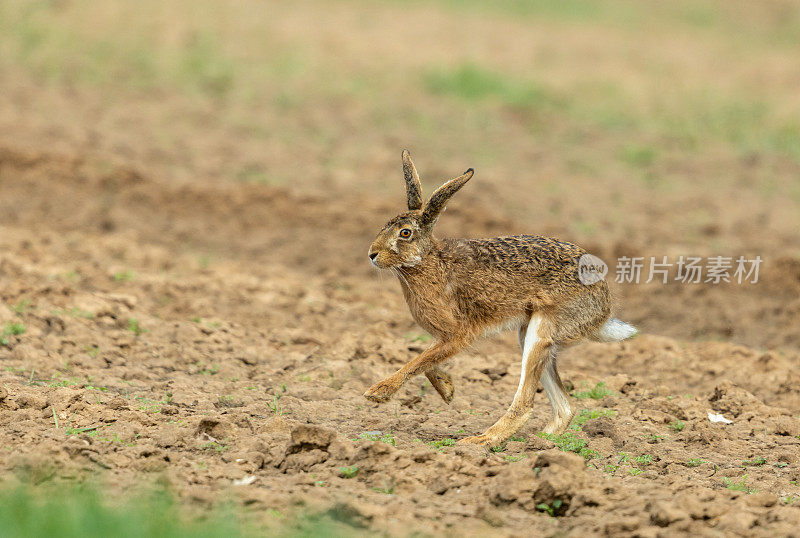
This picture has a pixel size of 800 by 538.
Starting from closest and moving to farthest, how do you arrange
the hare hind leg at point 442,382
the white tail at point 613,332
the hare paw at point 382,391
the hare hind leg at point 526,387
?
the hare paw at point 382,391
the hare hind leg at point 526,387
the hare hind leg at point 442,382
the white tail at point 613,332

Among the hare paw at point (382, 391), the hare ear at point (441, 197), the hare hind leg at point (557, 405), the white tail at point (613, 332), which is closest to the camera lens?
the hare paw at point (382, 391)

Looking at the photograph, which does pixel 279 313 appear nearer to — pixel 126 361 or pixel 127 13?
pixel 126 361

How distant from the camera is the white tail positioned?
734cm

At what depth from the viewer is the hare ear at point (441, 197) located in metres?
6.83

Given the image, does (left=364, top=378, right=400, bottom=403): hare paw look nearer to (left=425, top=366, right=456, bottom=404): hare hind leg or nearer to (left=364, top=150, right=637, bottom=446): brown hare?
(left=364, top=150, right=637, bottom=446): brown hare

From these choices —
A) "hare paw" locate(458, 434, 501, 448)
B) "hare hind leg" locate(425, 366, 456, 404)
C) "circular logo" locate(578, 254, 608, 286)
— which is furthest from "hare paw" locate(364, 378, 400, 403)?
"circular logo" locate(578, 254, 608, 286)

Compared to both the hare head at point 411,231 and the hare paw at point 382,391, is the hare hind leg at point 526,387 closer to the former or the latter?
the hare paw at point 382,391

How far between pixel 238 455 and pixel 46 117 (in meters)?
12.3

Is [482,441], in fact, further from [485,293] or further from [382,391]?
[485,293]

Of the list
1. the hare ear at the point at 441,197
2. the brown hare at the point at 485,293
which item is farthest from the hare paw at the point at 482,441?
the hare ear at the point at 441,197

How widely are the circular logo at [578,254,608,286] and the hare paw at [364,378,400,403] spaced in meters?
1.60

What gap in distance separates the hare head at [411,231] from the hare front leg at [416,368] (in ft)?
2.04

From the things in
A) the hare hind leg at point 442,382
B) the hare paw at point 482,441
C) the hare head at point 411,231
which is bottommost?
the hare paw at point 482,441

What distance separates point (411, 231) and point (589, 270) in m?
1.34
